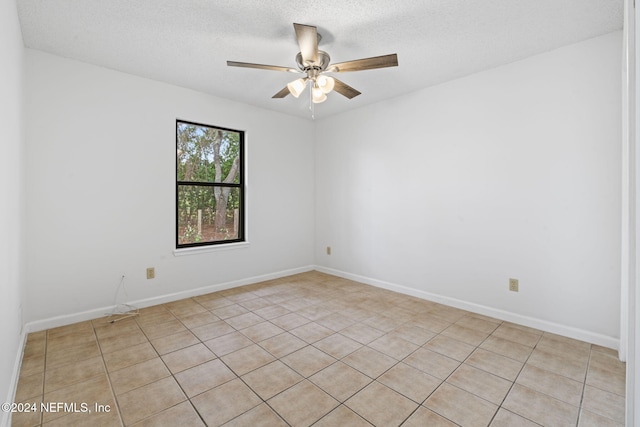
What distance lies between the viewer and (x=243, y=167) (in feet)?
13.2

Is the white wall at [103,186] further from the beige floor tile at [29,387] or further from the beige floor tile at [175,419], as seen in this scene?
the beige floor tile at [175,419]

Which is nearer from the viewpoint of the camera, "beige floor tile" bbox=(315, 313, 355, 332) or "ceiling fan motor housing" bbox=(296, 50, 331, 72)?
"ceiling fan motor housing" bbox=(296, 50, 331, 72)

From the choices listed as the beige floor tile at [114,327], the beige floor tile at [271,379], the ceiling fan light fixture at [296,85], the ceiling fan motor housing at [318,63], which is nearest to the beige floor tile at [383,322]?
the beige floor tile at [271,379]

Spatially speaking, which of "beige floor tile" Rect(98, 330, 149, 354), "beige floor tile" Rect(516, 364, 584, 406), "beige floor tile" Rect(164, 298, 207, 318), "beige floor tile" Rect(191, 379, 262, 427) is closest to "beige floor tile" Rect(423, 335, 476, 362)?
"beige floor tile" Rect(516, 364, 584, 406)

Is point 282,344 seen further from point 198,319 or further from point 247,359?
point 198,319

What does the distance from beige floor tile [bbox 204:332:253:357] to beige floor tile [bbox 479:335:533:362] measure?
1870mm

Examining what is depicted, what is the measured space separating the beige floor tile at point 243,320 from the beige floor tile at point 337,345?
712mm

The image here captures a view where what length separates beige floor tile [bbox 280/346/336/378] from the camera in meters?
2.01

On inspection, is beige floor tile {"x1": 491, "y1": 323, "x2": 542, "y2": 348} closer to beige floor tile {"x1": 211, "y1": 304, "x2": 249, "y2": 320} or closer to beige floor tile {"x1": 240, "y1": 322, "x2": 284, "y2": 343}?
beige floor tile {"x1": 240, "y1": 322, "x2": 284, "y2": 343}

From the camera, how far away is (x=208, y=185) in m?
3.69

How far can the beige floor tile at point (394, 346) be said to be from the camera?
7.27 feet

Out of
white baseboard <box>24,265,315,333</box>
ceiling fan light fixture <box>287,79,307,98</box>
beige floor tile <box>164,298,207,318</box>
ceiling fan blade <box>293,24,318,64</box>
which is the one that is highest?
ceiling fan blade <box>293,24,318,64</box>

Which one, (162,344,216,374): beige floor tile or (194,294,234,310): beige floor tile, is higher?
(194,294,234,310): beige floor tile

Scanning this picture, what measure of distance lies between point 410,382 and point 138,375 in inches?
68.8
